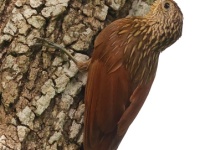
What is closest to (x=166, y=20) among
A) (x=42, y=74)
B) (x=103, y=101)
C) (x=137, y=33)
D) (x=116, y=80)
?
(x=137, y=33)

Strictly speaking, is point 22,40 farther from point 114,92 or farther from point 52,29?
point 114,92

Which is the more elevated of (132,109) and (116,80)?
(116,80)

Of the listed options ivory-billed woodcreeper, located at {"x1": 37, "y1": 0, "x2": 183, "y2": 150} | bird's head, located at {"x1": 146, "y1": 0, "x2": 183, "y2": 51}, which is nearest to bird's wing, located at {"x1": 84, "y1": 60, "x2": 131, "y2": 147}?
ivory-billed woodcreeper, located at {"x1": 37, "y1": 0, "x2": 183, "y2": 150}

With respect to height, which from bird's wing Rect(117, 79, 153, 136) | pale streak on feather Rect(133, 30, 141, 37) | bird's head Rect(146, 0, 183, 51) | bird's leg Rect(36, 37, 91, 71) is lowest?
bird's wing Rect(117, 79, 153, 136)

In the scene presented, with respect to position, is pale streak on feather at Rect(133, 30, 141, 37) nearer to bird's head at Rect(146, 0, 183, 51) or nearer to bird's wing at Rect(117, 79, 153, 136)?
bird's head at Rect(146, 0, 183, 51)

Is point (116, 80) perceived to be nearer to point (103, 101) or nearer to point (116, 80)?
point (116, 80)

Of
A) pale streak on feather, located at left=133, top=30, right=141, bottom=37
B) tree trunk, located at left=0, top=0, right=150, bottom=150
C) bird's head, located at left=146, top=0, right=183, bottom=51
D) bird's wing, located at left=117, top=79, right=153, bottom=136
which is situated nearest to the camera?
tree trunk, located at left=0, top=0, right=150, bottom=150

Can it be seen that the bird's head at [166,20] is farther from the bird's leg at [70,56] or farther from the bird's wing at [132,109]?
the bird's leg at [70,56]
